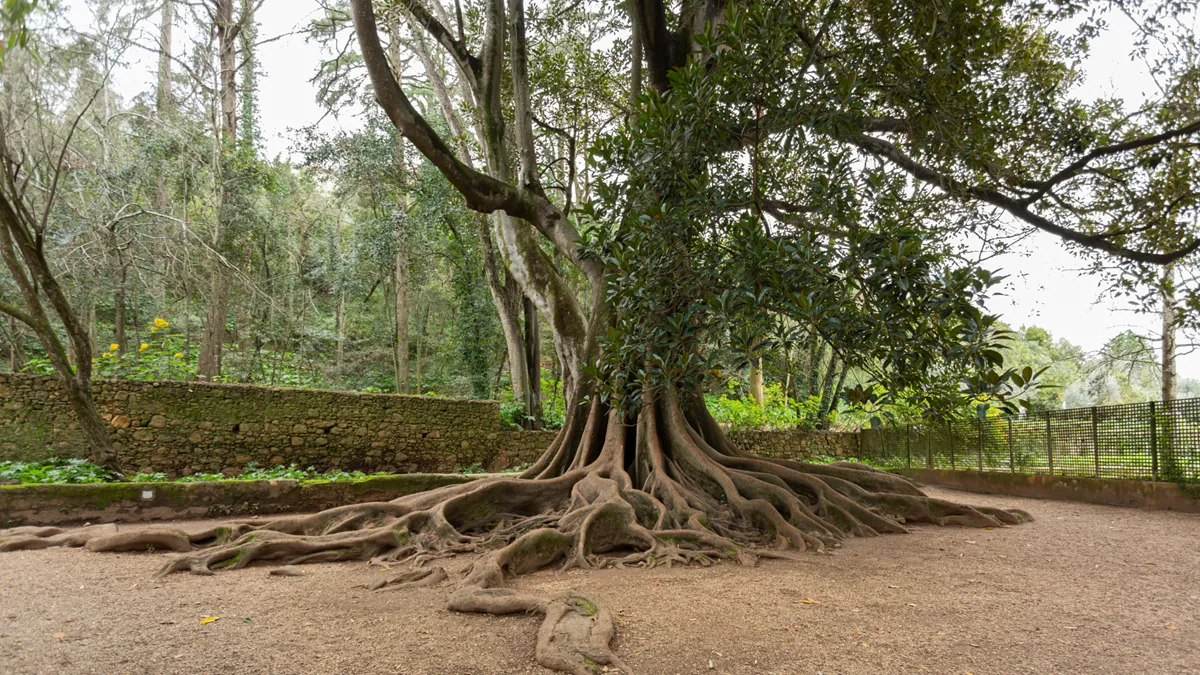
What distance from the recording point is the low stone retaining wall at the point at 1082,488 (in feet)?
24.5

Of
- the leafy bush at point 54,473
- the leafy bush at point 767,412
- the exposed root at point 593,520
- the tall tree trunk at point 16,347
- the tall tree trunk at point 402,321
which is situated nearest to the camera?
the exposed root at point 593,520

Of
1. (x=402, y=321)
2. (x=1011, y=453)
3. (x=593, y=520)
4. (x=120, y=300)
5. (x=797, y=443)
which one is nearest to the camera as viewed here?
(x=593, y=520)

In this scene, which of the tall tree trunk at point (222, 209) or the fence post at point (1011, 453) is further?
the tall tree trunk at point (222, 209)

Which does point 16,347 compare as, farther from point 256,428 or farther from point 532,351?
point 532,351

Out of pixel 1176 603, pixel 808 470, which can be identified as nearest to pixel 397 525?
pixel 808 470

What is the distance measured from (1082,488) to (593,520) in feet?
25.1

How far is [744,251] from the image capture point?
165 inches

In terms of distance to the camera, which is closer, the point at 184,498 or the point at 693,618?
the point at 693,618

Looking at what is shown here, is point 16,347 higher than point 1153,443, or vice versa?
point 16,347

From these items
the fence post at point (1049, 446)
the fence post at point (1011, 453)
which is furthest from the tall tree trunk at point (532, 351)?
the fence post at point (1049, 446)

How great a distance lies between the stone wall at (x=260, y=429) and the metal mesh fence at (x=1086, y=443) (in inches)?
323

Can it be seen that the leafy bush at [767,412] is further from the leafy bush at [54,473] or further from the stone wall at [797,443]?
the leafy bush at [54,473]

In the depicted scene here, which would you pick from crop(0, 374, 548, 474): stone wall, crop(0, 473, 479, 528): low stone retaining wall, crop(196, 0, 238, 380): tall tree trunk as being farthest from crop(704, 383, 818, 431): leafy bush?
crop(196, 0, 238, 380): tall tree trunk

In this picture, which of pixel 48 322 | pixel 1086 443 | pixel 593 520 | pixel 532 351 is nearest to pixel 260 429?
pixel 48 322
